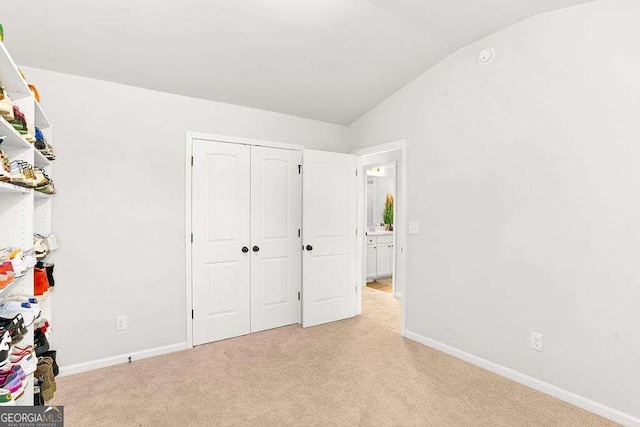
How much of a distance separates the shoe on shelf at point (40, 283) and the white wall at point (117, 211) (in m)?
0.52

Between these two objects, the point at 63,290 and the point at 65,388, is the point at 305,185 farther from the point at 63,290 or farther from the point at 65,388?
the point at 65,388

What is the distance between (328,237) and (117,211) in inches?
84.6

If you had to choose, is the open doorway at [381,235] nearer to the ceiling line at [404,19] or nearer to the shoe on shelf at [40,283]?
the ceiling line at [404,19]

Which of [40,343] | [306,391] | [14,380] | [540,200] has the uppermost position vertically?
[540,200]

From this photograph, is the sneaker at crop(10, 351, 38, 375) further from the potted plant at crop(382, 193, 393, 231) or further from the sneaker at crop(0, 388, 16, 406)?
the potted plant at crop(382, 193, 393, 231)

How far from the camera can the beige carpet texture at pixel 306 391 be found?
2061 millimetres

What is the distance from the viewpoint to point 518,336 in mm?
2541

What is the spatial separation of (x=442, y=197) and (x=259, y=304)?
221 cm

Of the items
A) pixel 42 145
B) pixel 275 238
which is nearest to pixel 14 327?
pixel 42 145

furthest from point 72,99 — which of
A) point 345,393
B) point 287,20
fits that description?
point 345,393

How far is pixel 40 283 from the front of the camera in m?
2.05

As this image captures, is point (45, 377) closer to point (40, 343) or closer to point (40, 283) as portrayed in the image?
point (40, 343)

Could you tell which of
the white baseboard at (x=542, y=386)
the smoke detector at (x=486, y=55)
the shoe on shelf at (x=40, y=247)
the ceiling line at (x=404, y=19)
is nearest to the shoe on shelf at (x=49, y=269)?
the shoe on shelf at (x=40, y=247)

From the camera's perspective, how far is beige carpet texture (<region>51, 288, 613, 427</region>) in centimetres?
206
